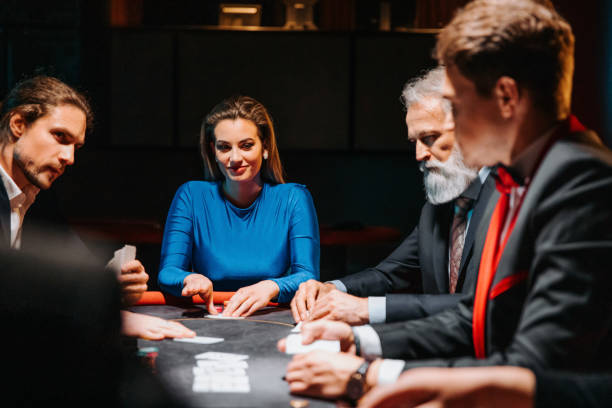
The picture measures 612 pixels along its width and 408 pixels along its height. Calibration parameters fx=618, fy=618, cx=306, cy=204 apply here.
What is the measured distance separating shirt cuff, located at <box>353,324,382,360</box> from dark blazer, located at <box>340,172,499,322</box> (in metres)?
0.35

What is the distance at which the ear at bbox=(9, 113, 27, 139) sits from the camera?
7.47ft

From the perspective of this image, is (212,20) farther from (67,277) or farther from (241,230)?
(67,277)

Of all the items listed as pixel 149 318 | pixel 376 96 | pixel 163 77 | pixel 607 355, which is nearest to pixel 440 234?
pixel 149 318

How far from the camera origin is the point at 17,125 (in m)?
2.28

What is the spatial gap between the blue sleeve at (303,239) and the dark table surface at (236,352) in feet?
1.43

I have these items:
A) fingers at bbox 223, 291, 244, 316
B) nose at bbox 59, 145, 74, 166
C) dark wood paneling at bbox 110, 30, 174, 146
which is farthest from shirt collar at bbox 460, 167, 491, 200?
dark wood paneling at bbox 110, 30, 174, 146

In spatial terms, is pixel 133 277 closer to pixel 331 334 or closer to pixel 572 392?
pixel 331 334

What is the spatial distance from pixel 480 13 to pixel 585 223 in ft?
1.47

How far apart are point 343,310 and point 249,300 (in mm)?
406

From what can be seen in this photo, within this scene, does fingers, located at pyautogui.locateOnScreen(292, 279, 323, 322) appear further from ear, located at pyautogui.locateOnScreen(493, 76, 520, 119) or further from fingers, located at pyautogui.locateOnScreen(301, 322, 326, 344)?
ear, located at pyautogui.locateOnScreen(493, 76, 520, 119)

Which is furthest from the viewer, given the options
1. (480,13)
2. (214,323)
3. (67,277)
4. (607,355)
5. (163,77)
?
(163,77)

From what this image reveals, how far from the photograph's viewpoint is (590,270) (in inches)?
39.6

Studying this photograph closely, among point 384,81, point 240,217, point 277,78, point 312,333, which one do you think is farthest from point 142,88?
point 312,333

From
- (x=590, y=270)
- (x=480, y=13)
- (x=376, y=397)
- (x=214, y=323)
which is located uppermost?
(x=480, y=13)
